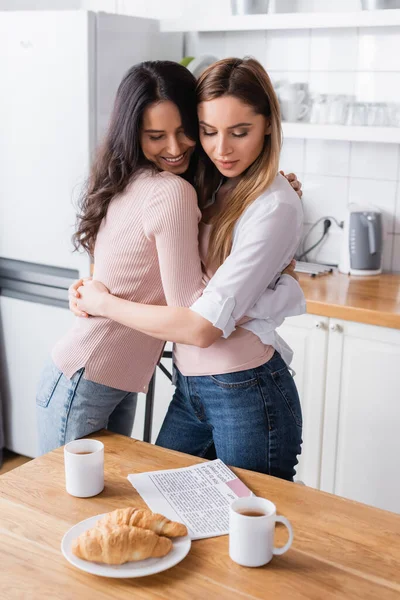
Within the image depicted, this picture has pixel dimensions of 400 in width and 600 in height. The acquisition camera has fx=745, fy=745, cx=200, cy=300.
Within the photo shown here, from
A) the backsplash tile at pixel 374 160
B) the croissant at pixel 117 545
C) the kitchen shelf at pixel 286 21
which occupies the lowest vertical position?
the croissant at pixel 117 545

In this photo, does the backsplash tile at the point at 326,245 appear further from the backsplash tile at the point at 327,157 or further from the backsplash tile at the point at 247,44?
the backsplash tile at the point at 247,44

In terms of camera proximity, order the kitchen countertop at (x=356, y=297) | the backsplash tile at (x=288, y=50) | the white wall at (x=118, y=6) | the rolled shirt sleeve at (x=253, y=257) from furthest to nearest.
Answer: the white wall at (x=118, y=6) → the backsplash tile at (x=288, y=50) → the kitchen countertop at (x=356, y=297) → the rolled shirt sleeve at (x=253, y=257)

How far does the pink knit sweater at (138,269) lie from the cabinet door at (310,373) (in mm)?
1018

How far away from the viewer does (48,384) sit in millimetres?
1657

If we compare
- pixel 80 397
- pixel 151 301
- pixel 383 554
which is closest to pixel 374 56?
pixel 151 301

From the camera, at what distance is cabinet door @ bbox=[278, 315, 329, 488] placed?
8.45ft

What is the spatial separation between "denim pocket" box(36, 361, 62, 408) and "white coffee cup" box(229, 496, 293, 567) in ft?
2.06

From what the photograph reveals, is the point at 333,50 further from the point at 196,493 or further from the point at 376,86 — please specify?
the point at 196,493

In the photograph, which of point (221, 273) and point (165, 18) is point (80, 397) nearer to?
point (221, 273)

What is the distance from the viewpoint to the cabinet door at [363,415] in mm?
2477

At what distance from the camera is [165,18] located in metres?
3.25

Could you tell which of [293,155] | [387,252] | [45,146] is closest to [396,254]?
[387,252]

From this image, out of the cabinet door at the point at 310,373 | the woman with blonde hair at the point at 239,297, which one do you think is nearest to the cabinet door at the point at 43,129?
the cabinet door at the point at 310,373

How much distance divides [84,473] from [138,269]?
0.46m
